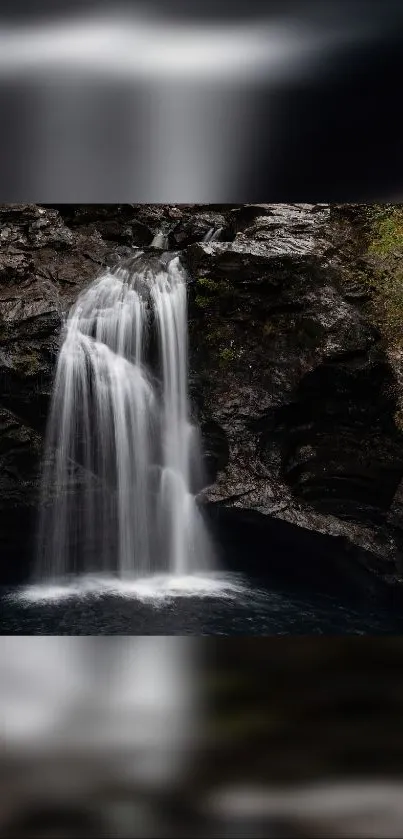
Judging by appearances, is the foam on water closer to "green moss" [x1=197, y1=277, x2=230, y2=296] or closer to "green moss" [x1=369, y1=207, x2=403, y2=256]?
"green moss" [x1=197, y1=277, x2=230, y2=296]

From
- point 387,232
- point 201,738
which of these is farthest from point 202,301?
point 201,738

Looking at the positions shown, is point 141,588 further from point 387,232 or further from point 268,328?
point 387,232

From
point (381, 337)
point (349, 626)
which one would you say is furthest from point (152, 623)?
point (381, 337)

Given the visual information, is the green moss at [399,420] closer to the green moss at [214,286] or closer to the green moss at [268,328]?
the green moss at [268,328]

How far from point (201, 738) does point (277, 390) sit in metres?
4.94

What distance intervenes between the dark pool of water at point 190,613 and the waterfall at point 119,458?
18.9 inches

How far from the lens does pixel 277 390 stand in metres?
5.59

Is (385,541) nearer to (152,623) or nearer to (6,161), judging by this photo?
(152,623)

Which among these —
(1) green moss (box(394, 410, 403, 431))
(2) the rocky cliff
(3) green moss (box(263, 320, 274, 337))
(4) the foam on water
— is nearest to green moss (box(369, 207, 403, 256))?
(2) the rocky cliff

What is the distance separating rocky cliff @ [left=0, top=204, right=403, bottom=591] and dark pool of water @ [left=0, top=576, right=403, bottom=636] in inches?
20.0

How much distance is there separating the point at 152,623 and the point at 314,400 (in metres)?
2.29

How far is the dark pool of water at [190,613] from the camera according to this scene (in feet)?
13.6

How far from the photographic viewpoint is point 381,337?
5.32 m

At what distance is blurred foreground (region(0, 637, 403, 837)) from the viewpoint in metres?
0.58
